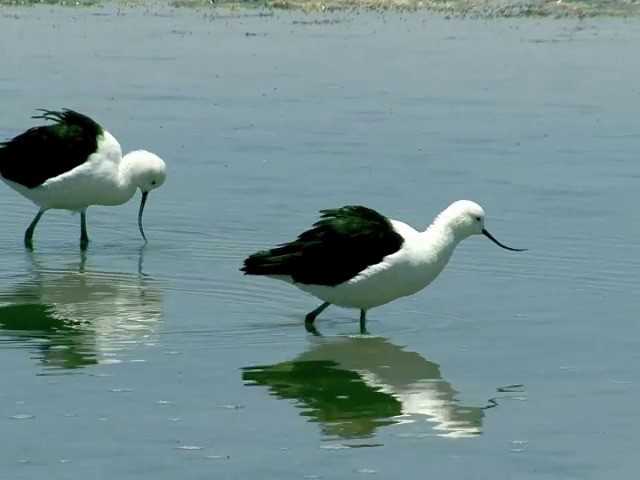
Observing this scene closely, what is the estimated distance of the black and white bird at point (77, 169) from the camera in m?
13.6

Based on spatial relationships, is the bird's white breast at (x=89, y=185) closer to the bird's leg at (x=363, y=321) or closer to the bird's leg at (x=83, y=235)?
the bird's leg at (x=83, y=235)

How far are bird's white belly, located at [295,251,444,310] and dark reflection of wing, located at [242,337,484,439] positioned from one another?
0.86 feet

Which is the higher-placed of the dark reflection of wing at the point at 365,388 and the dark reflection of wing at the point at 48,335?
the dark reflection of wing at the point at 48,335

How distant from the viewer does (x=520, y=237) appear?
43.5 feet

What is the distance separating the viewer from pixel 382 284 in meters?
10.3

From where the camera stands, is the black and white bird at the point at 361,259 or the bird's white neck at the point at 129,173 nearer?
the black and white bird at the point at 361,259

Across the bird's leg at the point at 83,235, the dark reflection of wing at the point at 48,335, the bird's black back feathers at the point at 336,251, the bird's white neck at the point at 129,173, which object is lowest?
the dark reflection of wing at the point at 48,335

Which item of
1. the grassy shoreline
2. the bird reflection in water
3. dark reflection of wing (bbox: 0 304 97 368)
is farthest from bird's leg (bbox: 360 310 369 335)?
the grassy shoreline

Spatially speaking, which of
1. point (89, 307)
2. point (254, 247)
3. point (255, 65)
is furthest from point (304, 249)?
point (255, 65)

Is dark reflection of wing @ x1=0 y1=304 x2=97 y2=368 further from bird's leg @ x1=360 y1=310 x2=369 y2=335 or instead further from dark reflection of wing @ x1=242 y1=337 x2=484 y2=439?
bird's leg @ x1=360 y1=310 x2=369 y2=335

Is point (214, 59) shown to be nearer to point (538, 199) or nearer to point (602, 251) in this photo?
point (538, 199)

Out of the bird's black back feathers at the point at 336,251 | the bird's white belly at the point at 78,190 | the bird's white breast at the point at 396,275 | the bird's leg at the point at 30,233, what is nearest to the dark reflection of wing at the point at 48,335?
the bird's black back feathers at the point at 336,251

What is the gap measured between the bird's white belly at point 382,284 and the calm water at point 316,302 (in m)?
0.27

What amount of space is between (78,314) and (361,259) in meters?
2.02
